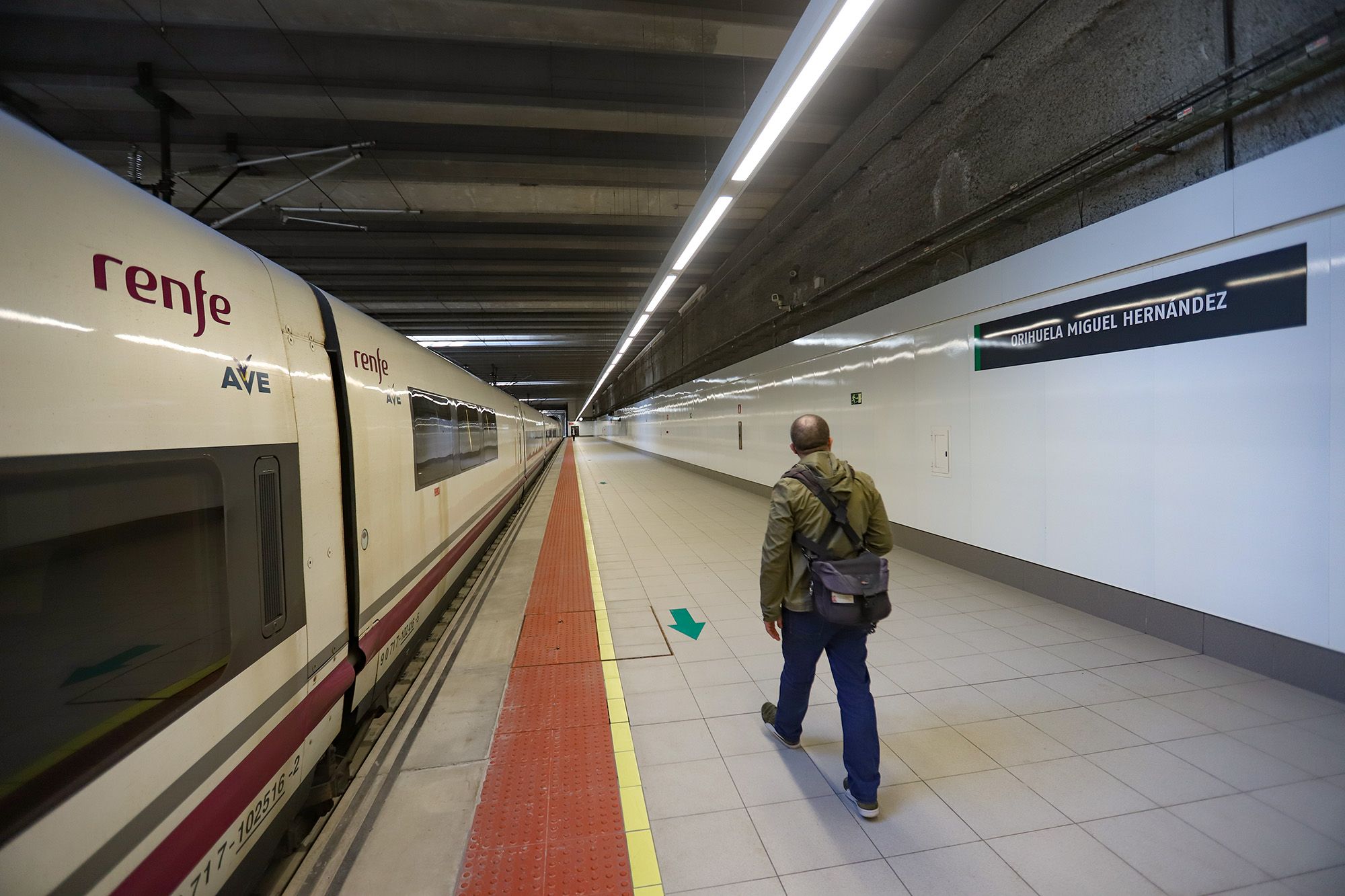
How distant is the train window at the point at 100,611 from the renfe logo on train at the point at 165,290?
481 millimetres

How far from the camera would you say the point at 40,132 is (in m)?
1.30

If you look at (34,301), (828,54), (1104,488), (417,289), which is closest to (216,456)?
(34,301)

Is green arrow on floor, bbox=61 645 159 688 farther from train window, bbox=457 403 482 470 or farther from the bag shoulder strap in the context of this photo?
train window, bbox=457 403 482 470

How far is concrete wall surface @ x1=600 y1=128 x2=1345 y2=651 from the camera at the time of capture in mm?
2941

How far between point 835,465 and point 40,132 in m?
2.74

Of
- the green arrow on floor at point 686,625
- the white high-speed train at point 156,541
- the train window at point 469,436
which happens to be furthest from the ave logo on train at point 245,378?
the train window at point 469,436

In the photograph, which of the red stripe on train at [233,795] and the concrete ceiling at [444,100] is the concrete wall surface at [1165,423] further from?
the red stripe on train at [233,795]

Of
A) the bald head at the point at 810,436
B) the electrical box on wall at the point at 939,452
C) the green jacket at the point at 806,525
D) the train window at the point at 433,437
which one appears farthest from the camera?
the electrical box on wall at the point at 939,452

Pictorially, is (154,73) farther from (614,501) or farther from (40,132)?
(614,501)

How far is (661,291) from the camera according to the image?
7051mm

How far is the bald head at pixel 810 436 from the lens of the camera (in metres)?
2.43

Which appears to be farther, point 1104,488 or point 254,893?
point 1104,488

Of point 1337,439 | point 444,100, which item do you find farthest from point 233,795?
point 444,100

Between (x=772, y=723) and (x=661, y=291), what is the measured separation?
18.4 feet
